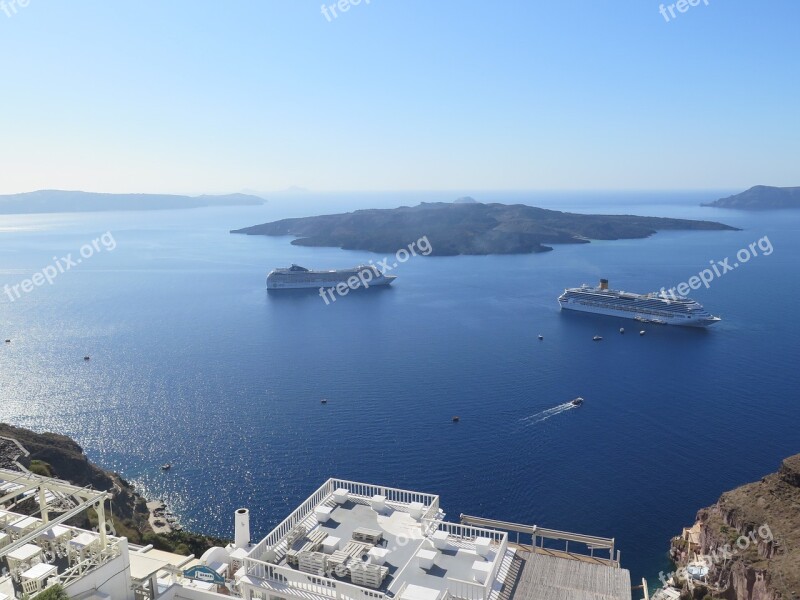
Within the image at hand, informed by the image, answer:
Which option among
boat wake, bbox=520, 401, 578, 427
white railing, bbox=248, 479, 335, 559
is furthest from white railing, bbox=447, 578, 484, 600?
boat wake, bbox=520, 401, 578, 427

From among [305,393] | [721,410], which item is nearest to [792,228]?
[721,410]

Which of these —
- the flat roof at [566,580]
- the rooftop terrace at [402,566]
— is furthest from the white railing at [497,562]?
the flat roof at [566,580]

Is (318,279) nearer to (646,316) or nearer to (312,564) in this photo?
(646,316)

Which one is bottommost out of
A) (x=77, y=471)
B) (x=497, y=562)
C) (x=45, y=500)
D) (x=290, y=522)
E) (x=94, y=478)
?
(x=94, y=478)

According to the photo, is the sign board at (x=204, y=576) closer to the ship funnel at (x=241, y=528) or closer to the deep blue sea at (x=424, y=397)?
the ship funnel at (x=241, y=528)

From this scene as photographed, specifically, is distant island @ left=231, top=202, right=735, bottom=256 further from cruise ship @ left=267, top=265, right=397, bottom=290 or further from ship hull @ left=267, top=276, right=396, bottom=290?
ship hull @ left=267, top=276, right=396, bottom=290

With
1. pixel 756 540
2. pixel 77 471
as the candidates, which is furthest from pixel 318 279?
pixel 756 540
